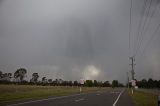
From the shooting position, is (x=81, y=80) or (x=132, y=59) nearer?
(x=81, y=80)

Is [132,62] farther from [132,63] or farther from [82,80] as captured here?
[82,80]

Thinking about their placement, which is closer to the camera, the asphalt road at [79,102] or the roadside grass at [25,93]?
the asphalt road at [79,102]

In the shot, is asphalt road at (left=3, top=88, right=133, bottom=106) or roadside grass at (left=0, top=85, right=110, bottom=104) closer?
asphalt road at (left=3, top=88, right=133, bottom=106)

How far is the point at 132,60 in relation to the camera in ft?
271

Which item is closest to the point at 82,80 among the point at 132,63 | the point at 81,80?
the point at 81,80

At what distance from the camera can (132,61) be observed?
270 ft

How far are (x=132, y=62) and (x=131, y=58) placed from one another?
2.41 m

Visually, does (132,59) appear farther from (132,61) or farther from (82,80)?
(82,80)

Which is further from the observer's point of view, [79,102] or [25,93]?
[25,93]

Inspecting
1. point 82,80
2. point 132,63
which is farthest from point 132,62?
point 82,80

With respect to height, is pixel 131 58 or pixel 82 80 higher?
pixel 131 58

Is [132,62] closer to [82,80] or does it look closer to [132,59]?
[132,59]

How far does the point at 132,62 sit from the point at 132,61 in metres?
0.37

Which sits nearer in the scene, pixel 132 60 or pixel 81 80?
pixel 81 80
